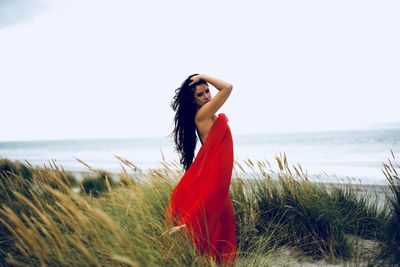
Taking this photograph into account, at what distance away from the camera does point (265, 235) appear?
3678mm

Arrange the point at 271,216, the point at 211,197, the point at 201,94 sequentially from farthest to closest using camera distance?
the point at 271,216, the point at 201,94, the point at 211,197

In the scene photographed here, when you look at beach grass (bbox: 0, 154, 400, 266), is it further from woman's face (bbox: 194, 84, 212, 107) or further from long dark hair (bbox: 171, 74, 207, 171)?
woman's face (bbox: 194, 84, 212, 107)

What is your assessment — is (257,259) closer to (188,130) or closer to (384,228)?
(188,130)

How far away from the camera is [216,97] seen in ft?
9.93

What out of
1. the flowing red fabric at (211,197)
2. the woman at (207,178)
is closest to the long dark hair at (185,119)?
the woman at (207,178)

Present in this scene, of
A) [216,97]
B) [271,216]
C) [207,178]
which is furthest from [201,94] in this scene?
[271,216]

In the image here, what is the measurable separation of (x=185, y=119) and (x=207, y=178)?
0.63 metres

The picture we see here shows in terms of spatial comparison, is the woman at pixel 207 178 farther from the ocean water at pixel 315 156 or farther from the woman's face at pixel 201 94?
the ocean water at pixel 315 156

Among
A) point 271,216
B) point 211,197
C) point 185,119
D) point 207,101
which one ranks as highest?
point 207,101

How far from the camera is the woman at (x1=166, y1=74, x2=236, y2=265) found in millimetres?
2973

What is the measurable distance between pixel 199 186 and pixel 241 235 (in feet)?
3.32

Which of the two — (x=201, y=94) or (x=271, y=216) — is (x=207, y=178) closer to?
(x=201, y=94)

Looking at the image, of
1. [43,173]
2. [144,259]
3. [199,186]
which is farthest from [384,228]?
[43,173]

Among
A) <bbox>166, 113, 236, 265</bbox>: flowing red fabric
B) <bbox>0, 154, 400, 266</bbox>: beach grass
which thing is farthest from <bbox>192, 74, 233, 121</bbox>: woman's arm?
<bbox>0, 154, 400, 266</bbox>: beach grass
